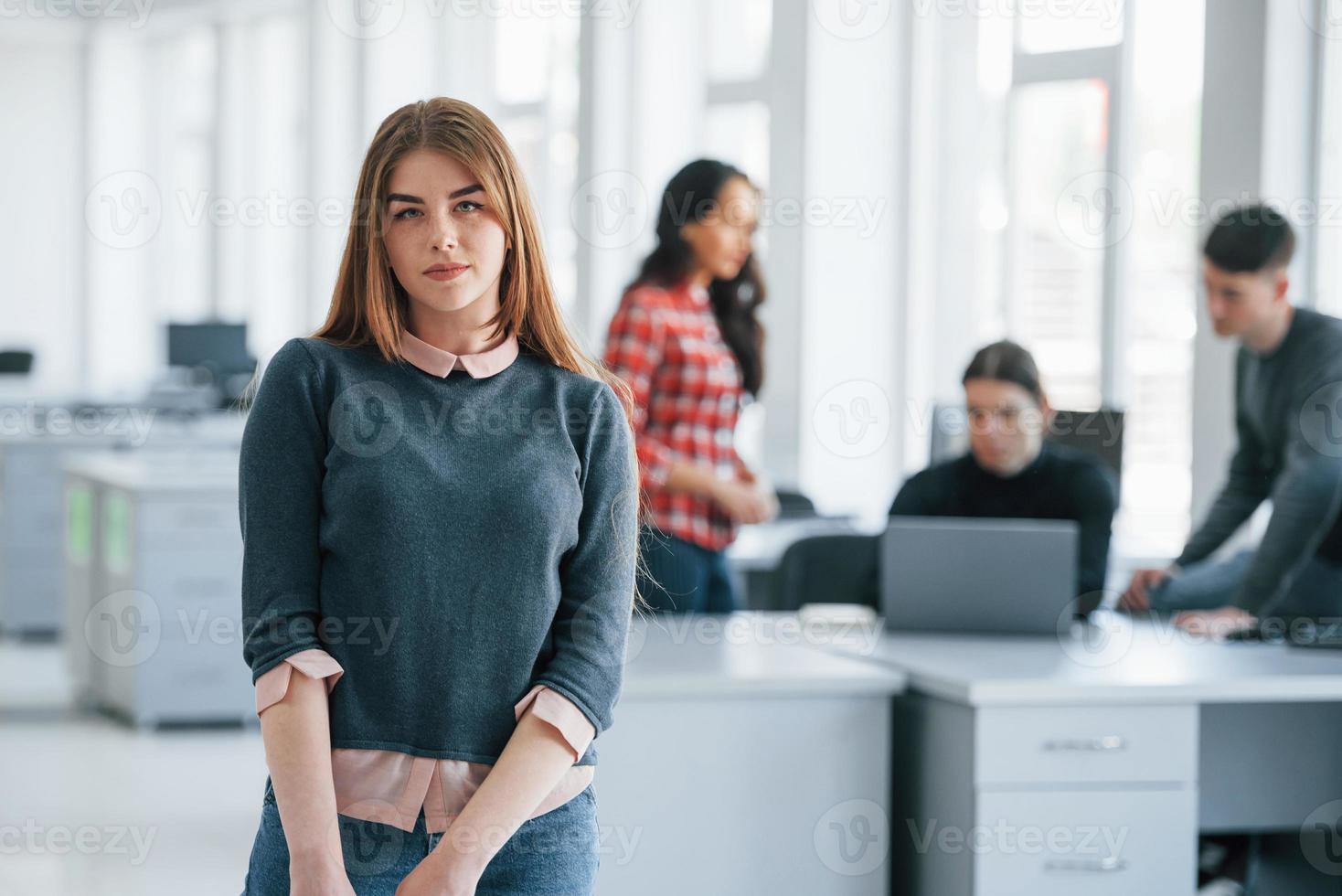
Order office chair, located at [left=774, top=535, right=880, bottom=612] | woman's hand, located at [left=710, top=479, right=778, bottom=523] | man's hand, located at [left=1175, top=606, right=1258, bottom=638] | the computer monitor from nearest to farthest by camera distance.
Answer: man's hand, located at [left=1175, top=606, right=1258, bottom=638], woman's hand, located at [left=710, top=479, right=778, bottom=523], office chair, located at [left=774, top=535, right=880, bottom=612], the computer monitor

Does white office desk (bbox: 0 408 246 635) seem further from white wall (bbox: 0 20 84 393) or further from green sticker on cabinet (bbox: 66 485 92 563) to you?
white wall (bbox: 0 20 84 393)

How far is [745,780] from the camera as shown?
243 cm

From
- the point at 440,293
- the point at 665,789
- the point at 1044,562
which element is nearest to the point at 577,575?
the point at 440,293

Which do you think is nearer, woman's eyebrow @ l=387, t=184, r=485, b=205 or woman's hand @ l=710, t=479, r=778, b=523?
woman's eyebrow @ l=387, t=184, r=485, b=205

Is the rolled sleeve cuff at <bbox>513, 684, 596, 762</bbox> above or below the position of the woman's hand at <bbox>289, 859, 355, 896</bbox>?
above

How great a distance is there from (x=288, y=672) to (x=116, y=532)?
165 inches

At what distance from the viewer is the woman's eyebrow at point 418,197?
1.37 metres

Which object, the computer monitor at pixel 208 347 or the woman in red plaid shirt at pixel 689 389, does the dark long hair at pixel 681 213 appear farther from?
the computer monitor at pixel 208 347

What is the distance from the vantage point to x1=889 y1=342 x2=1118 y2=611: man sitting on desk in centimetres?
312

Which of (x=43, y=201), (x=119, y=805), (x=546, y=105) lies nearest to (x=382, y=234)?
(x=119, y=805)

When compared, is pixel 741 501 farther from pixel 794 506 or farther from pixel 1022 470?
pixel 794 506

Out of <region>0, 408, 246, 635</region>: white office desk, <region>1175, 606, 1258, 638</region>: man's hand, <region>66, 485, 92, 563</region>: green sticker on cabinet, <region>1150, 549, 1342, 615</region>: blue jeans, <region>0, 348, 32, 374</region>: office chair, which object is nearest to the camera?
<region>1175, 606, 1258, 638</region>: man's hand

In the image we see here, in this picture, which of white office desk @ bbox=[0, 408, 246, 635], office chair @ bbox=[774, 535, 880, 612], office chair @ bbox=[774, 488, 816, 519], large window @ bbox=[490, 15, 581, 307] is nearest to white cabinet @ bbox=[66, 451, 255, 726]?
Answer: white office desk @ bbox=[0, 408, 246, 635]

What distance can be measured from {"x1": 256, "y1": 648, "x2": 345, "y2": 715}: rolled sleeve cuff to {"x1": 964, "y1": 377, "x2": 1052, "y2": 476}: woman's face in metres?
2.05
